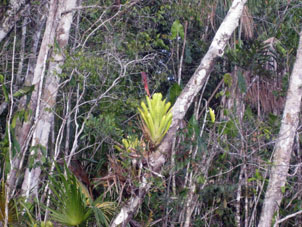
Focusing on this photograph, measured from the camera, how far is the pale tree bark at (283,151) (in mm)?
4973

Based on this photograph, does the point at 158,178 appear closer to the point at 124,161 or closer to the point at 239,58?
the point at 124,161

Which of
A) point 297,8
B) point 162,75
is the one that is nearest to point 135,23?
point 162,75

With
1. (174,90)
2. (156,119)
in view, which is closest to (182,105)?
(156,119)

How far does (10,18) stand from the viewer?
574 cm

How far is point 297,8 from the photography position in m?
6.17

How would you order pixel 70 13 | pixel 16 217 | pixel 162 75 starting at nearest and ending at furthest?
pixel 16 217, pixel 70 13, pixel 162 75

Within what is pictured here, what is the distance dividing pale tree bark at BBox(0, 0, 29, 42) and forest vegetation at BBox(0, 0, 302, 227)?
0.04ft

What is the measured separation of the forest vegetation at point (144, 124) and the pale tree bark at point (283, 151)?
0.01 m

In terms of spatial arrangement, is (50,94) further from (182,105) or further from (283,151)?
(283,151)

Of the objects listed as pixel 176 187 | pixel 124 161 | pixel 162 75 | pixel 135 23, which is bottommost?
pixel 176 187

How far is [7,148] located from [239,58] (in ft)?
11.1

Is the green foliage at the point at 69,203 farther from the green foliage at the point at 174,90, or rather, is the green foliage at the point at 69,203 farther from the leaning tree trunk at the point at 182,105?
the green foliage at the point at 174,90

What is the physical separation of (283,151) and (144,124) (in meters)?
1.68

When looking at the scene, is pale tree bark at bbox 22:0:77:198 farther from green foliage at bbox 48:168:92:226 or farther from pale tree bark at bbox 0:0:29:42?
→ green foliage at bbox 48:168:92:226
